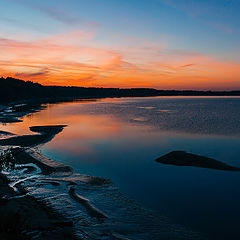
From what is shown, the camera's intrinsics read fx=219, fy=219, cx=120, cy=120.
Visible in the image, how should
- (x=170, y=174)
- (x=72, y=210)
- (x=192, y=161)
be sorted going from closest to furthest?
(x=72, y=210) < (x=170, y=174) < (x=192, y=161)

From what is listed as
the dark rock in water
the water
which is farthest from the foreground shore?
the dark rock in water

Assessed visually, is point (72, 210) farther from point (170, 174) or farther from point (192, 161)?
point (192, 161)

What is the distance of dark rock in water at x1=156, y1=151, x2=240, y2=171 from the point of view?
18147mm

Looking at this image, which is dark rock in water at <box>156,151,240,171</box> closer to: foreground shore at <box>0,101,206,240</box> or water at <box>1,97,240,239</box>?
water at <box>1,97,240,239</box>

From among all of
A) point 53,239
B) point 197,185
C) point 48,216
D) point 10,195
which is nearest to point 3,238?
point 53,239

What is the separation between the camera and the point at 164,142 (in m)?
27.8

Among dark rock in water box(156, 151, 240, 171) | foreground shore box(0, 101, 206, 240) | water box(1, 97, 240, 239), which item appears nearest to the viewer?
foreground shore box(0, 101, 206, 240)

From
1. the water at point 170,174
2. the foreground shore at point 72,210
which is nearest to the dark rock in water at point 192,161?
the water at point 170,174

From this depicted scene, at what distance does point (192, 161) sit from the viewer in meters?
19.4

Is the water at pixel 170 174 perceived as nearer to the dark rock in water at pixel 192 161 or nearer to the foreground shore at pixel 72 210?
the dark rock in water at pixel 192 161

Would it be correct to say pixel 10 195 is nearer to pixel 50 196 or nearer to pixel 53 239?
pixel 50 196

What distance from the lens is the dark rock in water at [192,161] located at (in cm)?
1815

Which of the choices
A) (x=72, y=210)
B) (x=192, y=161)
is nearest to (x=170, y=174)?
(x=192, y=161)

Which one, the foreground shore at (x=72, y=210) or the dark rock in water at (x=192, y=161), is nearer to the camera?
the foreground shore at (x=72, y=210)
